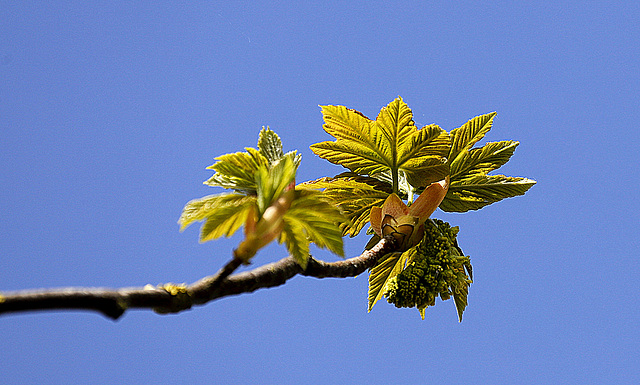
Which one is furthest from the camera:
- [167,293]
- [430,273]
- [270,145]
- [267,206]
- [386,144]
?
[386,144]

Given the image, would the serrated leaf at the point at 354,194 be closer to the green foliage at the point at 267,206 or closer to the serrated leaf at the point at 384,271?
the serrated leaf at the point at 384,271

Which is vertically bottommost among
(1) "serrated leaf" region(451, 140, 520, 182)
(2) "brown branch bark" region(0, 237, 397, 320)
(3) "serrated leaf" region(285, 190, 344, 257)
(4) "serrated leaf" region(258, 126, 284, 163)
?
(2) "brown branch bark" region(0, 237, 397, 320)

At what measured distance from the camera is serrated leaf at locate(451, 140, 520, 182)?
1234 millimetres

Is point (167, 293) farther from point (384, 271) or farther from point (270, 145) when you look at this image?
point (384, 271)

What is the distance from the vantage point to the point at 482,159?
4.10 ft

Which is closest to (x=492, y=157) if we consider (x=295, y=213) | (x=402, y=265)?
(x=402, y=265)

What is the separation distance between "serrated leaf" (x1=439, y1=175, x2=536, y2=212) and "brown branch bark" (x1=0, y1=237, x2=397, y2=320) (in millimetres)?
453

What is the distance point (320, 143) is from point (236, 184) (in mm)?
340

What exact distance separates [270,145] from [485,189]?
0.58m

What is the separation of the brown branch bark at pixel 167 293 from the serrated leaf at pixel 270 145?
0.54ft

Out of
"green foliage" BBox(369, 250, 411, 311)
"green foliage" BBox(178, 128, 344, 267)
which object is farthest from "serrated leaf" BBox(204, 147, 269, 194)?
"green foliage" BBox(369, 250, 411, 311)

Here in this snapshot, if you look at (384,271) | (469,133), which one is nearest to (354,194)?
(384,271)

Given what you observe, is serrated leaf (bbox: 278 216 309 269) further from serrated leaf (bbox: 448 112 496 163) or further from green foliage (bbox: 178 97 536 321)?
serrated leaf (bbox: 448 112 496 163)

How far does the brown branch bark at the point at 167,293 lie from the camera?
0.52 m
